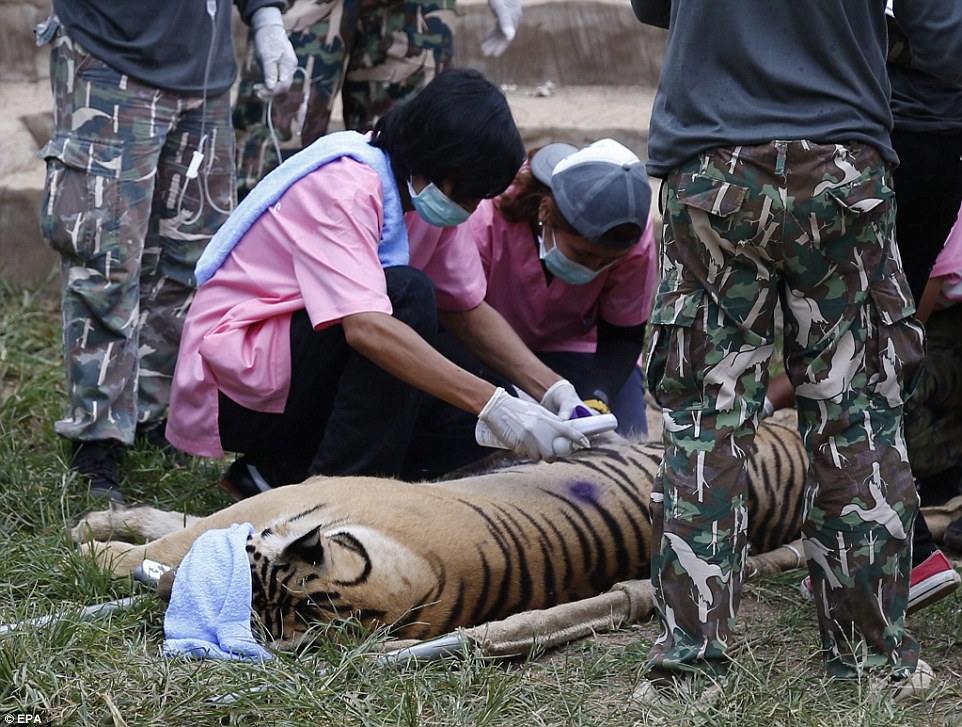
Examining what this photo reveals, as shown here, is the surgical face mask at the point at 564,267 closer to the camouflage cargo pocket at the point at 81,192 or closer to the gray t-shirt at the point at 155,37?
the gray t-shirt at the point at 155,37

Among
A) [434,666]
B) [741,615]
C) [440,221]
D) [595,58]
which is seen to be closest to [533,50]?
[595,58]

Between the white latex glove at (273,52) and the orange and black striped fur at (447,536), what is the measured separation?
1364 millimetres

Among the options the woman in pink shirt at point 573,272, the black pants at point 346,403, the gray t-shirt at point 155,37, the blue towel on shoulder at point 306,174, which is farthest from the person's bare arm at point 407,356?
the gray t-shirt at point 155,37

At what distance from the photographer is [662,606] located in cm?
268

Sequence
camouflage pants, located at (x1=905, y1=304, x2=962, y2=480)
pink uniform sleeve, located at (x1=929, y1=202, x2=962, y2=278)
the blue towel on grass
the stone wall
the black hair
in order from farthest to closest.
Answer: the stone wall
camouflage pants, located at (x1=905, y1=304, x2=962, y2=480)
pink uniform sleeve, located at (x1=929, y1=202, x2=962, y2=278)
the black hair
the blue towel on grass

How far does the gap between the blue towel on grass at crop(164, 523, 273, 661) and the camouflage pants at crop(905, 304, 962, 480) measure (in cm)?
188

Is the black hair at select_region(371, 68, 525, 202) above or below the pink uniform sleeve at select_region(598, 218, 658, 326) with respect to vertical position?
above

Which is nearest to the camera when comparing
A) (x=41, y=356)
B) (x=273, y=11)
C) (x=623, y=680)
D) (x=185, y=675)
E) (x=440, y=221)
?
(x=185, y=675)

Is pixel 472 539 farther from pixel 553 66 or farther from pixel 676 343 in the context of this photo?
pixel 553 66

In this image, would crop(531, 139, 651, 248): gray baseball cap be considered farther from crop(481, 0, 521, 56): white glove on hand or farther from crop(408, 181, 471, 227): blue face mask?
crop(481, 0, 521, 56): white glove on hand

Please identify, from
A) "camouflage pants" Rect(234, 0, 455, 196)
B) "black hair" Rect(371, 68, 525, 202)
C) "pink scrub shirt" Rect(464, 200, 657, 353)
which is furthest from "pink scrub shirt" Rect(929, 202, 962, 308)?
"camouflage pants" Rect(234, 0, 455, 196)

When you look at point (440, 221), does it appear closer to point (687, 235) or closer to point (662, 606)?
point (687, 235)

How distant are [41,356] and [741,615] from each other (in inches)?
115

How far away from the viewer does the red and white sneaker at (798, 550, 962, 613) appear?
9.71ft
